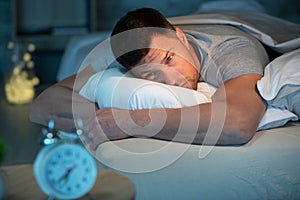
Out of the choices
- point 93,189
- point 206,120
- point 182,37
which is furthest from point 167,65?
point 93,189

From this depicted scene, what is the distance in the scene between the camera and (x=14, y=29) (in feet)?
13.3

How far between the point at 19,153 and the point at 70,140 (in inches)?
69.0

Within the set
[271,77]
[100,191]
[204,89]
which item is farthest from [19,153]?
[100,191]

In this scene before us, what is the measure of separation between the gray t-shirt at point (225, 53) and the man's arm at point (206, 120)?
11 cm

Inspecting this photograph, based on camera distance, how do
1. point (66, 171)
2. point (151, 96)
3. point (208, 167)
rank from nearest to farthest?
point (66, 171)
point (208, 167)
point (151, 96)

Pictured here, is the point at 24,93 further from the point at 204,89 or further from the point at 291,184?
the point at 291,184

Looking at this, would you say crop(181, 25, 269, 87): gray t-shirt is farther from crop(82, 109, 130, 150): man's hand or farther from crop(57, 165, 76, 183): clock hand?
crop(57, 165, 76, 183): clock hand

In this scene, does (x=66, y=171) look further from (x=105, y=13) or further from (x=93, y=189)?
(x=105, y=13)

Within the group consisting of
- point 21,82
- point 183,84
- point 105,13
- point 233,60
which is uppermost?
point 233,60

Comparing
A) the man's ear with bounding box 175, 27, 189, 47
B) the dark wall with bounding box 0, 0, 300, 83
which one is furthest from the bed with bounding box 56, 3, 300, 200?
the dark wall with bounding box 0, 0, 300, 83

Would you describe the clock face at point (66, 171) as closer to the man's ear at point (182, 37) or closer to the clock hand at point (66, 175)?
the clock hand at point (66, 175)

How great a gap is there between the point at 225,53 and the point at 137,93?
360 millimetres

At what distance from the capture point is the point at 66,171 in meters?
0.93

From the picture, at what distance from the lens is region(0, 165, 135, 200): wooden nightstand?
100 centimetres
